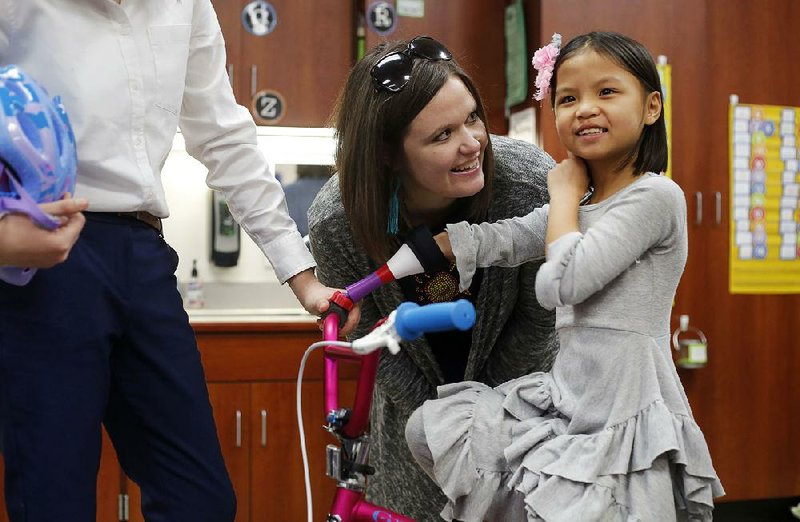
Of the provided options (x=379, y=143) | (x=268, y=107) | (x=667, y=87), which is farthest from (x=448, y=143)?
(x=667, y=87)

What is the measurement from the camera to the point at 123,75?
1.10m

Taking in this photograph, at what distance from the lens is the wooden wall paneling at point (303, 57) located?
10.8ft

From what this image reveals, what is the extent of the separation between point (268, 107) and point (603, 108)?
231cm

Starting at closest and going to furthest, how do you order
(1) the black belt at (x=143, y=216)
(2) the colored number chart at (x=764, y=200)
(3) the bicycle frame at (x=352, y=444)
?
(3) the bicycle frame at (x=352, y=444) < (1) the black belt at (x=143, y=216) < (2) the colored number chart at (x=764, y=200)

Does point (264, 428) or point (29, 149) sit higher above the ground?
point (29, 149)

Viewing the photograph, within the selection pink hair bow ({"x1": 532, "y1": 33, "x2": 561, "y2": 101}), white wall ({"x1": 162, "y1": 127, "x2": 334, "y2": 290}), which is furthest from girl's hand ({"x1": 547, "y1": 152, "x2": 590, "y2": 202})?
white wall ({"x1": 162, "y1": 127, "x2": 334, "y2": 290})

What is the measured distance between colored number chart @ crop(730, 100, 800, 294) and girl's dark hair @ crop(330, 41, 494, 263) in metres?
2.24

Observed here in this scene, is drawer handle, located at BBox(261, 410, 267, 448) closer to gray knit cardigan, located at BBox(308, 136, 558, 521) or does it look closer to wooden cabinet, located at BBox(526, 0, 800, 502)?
gray knit cardigan, located at BBox(308, 136, 558, 521)

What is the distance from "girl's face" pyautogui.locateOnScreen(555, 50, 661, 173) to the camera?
1188 millimetres

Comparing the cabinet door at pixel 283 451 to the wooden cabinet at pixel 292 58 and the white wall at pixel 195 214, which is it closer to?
the white wall at pixel 195 214

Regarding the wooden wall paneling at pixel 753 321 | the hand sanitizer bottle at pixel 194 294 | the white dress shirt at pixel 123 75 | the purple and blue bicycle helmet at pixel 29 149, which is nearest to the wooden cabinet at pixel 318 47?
the hand sanitizer bottle at pixel 194 294

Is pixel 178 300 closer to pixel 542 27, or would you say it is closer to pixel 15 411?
pixel 15 411

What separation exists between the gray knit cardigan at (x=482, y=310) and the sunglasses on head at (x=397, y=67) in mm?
264

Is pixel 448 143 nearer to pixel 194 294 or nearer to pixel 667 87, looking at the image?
pixel 667 87
